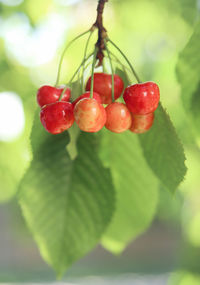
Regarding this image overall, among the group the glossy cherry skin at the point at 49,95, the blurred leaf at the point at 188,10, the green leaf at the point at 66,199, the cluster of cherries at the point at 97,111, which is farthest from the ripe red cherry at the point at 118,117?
the blurred leaf at the point at 188,10

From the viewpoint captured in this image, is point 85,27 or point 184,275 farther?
point 184,275

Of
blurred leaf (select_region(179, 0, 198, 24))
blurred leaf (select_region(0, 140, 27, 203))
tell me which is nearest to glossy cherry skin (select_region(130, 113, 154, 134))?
blurred leaf (select_region(179, 0, 198, 24))

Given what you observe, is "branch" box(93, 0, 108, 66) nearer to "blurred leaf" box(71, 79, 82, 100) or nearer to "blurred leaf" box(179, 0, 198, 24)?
"blurred leaf" box(71, 79, 82, 100)

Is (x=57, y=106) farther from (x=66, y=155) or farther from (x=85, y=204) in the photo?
(x=85, y=204)

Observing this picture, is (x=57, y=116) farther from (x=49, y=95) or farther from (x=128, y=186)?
(x=128, y=186)

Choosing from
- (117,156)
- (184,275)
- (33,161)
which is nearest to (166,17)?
(117,156)

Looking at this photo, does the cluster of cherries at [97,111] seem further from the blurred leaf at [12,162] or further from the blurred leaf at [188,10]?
the blurred leaf at [12,162]
